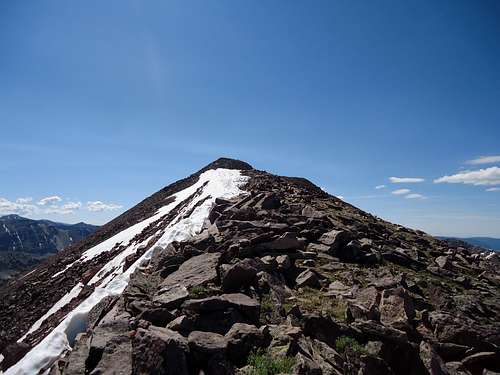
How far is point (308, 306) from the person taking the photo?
1098cm

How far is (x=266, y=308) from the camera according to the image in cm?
1028

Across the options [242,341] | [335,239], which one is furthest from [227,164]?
[242,341]

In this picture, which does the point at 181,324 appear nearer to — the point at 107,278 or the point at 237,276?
the point at 237,276

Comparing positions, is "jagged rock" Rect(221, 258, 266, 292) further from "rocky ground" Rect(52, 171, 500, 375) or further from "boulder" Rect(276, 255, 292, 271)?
"boulder" Rect(276, 255, 292, 271)

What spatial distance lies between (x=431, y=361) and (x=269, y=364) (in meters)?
4.25

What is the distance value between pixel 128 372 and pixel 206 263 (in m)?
5.90

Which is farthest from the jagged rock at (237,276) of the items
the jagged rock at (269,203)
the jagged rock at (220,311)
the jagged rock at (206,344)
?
the jagged rock at (269,203)

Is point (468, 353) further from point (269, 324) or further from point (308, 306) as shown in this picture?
point (269, 324)

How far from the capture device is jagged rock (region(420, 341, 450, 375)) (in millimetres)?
8469

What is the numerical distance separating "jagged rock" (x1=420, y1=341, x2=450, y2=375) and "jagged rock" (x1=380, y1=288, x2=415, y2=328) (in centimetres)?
97

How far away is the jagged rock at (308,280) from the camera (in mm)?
12716

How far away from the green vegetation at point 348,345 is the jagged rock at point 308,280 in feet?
11.6

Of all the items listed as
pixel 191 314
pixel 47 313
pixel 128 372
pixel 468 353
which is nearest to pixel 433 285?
pixel 468 353

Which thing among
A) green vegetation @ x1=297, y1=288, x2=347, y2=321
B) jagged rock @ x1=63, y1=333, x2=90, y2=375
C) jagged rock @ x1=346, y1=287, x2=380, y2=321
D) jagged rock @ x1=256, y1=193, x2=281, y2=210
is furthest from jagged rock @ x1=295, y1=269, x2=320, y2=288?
jagged rock @ x1=256, y1=193, x2=281, y2=210
